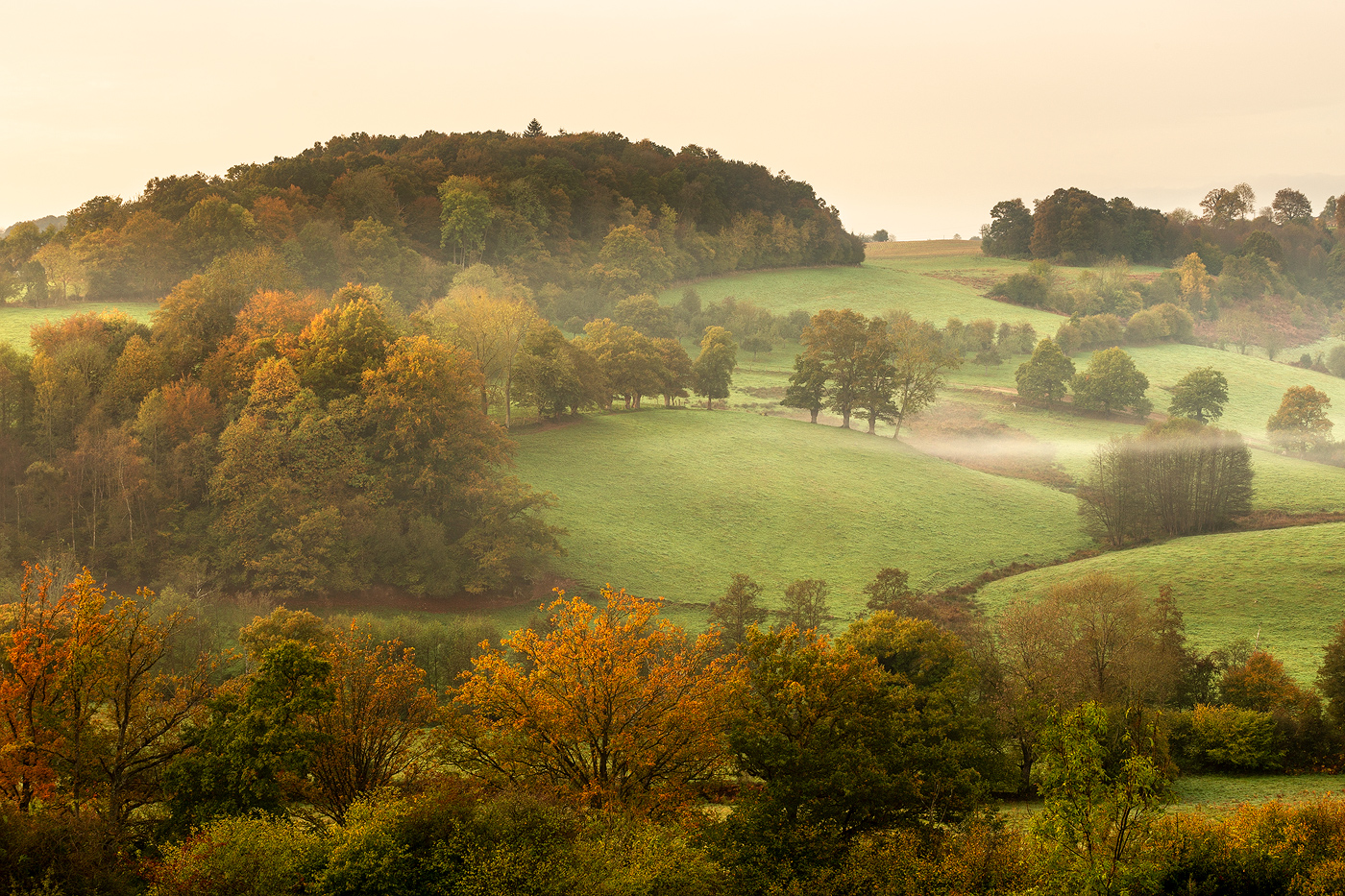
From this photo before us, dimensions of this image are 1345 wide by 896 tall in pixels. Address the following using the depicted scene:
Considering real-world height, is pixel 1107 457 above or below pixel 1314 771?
above

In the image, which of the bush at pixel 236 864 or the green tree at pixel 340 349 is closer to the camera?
the bush at pixel 236 864

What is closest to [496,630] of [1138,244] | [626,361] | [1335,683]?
[1335,683]

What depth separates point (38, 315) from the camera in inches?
3115

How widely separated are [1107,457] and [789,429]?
102 feet

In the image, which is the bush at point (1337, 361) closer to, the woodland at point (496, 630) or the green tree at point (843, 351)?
the woodland at point (496, 630)

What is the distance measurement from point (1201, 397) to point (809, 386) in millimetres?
48026

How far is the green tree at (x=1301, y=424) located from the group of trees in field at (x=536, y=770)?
278 ft

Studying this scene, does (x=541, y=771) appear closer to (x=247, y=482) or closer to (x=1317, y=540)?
(x=247, y=482)

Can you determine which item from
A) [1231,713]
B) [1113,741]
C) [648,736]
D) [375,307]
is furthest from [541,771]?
[375,307]

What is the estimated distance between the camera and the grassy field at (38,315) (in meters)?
72.1

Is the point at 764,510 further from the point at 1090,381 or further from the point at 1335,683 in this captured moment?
the point at 1090,381

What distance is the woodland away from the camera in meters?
25.0

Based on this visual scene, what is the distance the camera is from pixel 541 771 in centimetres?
2947

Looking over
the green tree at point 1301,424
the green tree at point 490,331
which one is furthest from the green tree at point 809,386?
the green tree at point 1301,424
